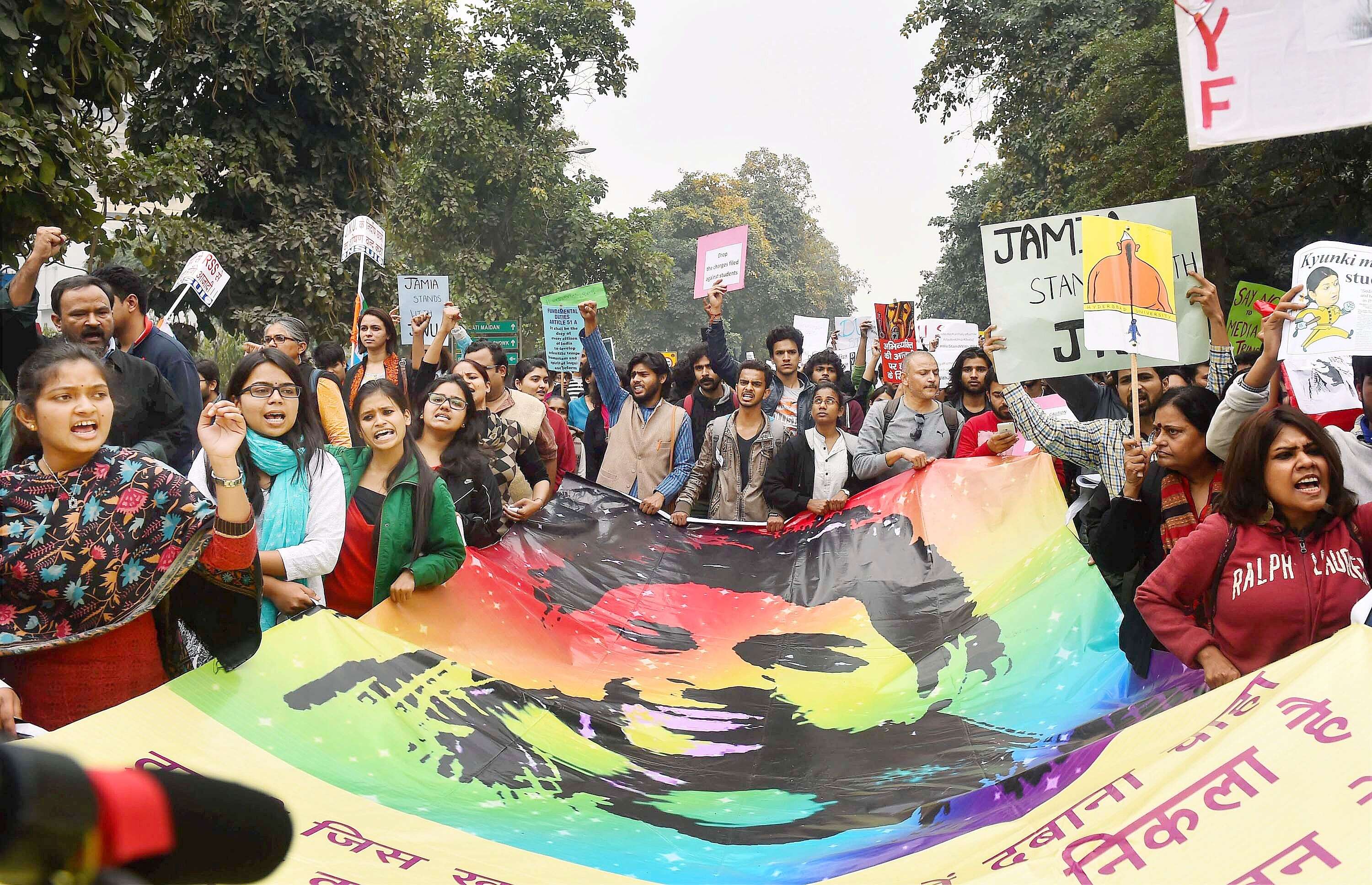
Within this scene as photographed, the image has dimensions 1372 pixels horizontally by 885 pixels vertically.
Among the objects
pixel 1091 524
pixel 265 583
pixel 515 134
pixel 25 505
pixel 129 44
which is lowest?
pixel 1091 524

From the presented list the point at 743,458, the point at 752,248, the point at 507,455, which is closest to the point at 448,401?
the point at 507,455

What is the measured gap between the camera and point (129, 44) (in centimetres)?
675

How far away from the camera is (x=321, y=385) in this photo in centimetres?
667

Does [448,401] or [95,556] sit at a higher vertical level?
[448,401]

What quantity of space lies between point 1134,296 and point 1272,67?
118 centimetres

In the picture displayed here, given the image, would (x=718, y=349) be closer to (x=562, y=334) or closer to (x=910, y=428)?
(x=910, y=428)

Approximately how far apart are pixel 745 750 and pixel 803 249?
80.2 m

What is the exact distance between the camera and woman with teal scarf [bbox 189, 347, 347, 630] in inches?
156

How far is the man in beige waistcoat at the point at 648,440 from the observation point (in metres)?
7.53

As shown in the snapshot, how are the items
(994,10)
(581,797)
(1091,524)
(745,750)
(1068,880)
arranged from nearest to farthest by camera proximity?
(1068,880), (581,797), (745,750), (1091,524), (994,10)

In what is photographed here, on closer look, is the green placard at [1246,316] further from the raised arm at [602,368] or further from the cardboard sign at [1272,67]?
the raised arm at [602,368]

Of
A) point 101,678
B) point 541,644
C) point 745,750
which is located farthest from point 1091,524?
point 101,678

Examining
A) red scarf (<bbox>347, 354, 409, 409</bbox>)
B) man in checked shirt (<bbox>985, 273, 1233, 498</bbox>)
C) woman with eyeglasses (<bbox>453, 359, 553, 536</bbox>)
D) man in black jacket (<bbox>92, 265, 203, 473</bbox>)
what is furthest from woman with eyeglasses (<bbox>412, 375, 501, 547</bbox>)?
man in checked shirt (<bbox>985, 273, 1233, 498</bbox>)

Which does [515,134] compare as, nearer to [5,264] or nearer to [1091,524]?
[5,264]
